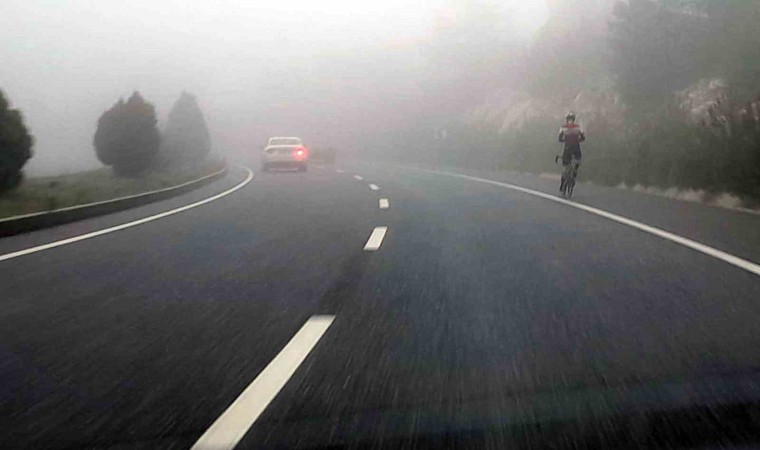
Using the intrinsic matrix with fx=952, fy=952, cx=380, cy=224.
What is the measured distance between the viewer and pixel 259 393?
479cm

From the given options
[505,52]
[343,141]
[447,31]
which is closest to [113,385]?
[505,52]

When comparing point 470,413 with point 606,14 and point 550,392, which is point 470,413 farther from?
point 606,14

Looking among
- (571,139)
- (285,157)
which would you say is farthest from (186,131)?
(571,139)

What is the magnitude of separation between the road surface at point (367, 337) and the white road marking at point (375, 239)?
0.10 meters

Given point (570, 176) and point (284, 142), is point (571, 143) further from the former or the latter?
point (284, 142)

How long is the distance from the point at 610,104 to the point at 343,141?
71695mm

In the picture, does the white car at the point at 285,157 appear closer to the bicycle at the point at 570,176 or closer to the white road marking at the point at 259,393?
the bicycle at the point at 570,176

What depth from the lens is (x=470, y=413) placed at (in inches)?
172

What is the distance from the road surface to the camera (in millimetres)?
4324

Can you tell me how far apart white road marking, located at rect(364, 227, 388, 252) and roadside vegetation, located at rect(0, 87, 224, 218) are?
8071 mm

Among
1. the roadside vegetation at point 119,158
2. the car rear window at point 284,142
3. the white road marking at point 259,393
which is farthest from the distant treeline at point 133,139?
the white road marking at point 259,393

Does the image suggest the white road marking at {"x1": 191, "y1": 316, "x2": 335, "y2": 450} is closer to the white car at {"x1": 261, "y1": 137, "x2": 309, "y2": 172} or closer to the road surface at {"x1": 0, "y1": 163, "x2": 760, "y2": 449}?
the road surface at {"x1": 0, "y1": 163, "x2": 760, "y2": 449}

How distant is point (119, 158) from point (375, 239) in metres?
27.0

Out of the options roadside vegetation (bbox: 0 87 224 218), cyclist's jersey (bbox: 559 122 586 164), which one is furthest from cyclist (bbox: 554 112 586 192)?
roadside vegetation (bbox: 0 87 224 218)
